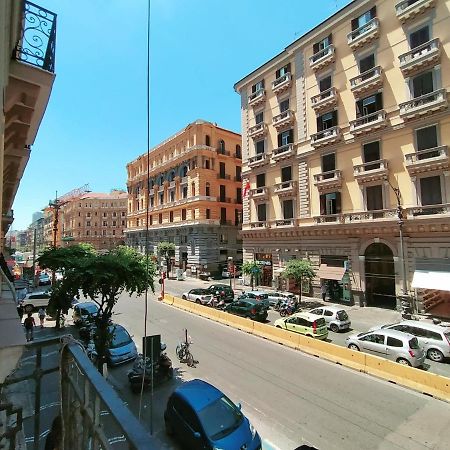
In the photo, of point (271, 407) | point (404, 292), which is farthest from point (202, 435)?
point (404, 292)

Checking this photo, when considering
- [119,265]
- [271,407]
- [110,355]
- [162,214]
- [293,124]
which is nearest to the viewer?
[271,407]

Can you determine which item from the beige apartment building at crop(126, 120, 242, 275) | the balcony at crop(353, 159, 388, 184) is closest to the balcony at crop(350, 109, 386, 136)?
the balcony at crop(353, 159, 388, 184)

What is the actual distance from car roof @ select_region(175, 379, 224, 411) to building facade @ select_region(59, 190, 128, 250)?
302 ft

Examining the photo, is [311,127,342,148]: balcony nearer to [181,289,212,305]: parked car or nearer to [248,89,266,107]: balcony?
[248,89,266,107]: balcony

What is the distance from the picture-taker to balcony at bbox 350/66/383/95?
81.6ft

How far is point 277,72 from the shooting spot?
34.2 meters

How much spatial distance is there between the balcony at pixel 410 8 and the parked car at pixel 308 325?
2231cm

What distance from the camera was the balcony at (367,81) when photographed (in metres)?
24.9

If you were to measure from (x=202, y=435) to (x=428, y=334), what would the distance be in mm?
12121

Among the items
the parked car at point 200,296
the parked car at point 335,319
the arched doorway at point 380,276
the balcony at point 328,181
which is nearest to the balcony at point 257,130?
the balcony at point 328,181

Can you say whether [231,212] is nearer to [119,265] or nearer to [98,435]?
[119,265]

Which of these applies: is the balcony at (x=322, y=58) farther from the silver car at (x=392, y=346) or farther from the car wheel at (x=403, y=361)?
the car wheel at (x=403, y=361)

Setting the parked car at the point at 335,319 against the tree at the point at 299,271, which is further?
the tree at the point at 299,271

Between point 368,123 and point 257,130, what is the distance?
512 inches
